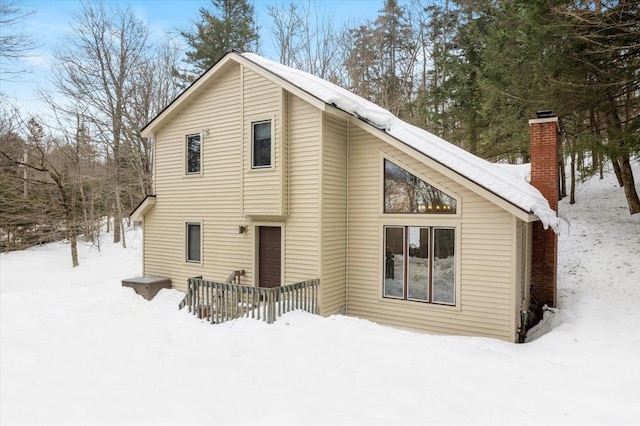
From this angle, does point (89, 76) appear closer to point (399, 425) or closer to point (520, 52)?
point (520, 52)

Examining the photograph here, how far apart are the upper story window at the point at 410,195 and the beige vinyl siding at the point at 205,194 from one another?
4088 millimetres

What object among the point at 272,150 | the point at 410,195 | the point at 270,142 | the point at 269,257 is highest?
the point at 270,142

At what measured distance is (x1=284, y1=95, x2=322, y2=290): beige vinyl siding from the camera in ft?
30.1

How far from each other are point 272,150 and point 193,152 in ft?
11.6

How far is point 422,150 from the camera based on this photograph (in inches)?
334

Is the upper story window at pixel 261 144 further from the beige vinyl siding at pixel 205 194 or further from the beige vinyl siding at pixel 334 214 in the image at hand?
the beige vinyl siding at pixel 334 214

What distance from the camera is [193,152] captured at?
11875 millimetres

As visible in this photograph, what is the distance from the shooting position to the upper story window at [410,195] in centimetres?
862

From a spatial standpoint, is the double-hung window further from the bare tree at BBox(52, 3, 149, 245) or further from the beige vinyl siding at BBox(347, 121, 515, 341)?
the bare tree at BBox(52, 3, 149, 245)

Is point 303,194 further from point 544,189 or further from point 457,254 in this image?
point 544,189

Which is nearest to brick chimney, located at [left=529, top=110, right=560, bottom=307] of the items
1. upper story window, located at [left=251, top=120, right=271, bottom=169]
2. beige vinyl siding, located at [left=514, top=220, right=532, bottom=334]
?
beige vinyl siding, located at [left=514, top=220, right=532, bottom=334]

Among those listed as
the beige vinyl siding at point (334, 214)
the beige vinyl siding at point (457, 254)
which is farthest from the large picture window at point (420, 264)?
the beige vinyl siding at point (334, 214)

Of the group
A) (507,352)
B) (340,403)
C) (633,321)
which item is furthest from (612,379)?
(340,403)

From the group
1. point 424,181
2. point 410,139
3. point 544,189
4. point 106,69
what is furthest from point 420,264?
point 106,69
